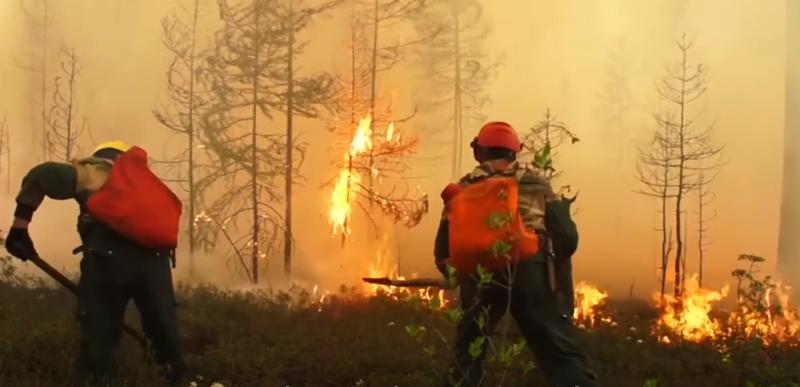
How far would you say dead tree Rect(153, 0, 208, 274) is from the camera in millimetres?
10242

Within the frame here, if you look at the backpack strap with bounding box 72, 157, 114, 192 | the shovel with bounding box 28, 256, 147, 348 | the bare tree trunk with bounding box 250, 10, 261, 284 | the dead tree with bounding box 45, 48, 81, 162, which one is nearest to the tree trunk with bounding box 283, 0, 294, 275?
the bare tree trunk with bounding box 250, 10, 261, 284

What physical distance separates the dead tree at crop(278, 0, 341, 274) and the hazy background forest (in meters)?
0.08

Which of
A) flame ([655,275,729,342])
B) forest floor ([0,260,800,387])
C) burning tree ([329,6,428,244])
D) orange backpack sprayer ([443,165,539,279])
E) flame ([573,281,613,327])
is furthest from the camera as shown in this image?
burning tree ([329,6,428,244])

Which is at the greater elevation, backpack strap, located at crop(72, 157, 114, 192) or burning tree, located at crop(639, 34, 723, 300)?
burning tree, located at crop(639, 34, 723, 300)

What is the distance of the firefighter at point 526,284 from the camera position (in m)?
4.48

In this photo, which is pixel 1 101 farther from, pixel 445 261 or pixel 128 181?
pixel 445 261

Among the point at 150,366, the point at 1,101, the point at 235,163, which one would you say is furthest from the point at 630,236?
the point at 1,101

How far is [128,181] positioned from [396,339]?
2.86 meters

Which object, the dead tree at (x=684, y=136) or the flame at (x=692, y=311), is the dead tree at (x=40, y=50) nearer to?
the dead tree at (x=684, y=136)

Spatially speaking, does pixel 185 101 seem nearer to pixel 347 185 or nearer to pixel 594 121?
pixel 347 185

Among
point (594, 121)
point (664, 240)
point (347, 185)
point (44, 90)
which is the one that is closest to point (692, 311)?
point (664, 240)

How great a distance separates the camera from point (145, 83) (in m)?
10.5

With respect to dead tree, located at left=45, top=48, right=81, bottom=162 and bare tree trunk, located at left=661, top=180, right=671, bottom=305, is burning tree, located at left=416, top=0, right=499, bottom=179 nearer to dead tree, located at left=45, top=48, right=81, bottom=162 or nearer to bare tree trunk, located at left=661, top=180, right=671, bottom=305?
bare tree trunk, located at left=661, top=180, right=671, bottom=305

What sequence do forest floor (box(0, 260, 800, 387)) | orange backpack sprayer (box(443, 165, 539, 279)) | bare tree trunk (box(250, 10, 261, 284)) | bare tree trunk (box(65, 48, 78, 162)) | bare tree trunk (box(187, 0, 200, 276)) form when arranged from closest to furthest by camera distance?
orange backpack sprayer (box(443, 165, 539, 279)) → forest floor (box(0, 260, 800, 387)) → bare tree trunk (box(250, 10, 261, 284)) → bare tree trunk (box(187, 0, 200, 276)) → bare tree trunk (box(65, 48, 78, 162))
